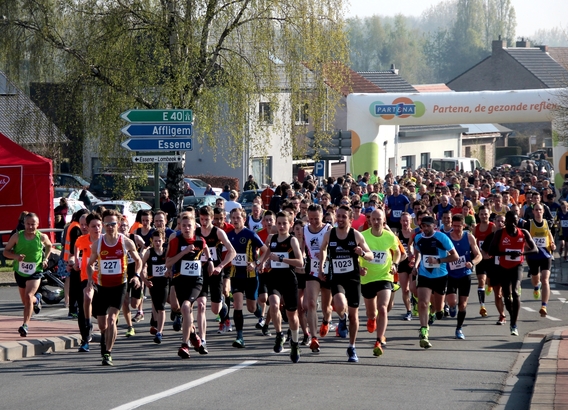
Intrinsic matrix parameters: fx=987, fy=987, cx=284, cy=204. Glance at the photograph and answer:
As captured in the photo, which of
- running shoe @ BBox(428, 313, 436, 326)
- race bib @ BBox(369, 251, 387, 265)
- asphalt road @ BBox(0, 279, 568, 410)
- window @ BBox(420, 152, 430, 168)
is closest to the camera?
asphalt road @ BBox(0, 279, 568, 410)

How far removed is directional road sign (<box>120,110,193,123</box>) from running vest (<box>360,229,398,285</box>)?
6.17 m

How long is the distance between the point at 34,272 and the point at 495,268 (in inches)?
253

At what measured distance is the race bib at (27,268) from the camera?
1291 centimetres

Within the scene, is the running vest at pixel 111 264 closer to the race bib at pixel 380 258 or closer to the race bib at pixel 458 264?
the race bib at pixel 380 258

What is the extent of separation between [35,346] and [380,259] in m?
4.26

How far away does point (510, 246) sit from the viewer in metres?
14.0

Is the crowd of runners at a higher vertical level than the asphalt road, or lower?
higher

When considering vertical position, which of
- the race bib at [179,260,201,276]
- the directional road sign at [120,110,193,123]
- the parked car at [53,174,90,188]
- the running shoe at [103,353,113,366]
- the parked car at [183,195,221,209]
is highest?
the directional road sign at [120,110,193,123]

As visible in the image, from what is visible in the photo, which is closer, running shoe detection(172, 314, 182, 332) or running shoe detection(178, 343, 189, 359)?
running shoe detection(178, 343, 189, 359)

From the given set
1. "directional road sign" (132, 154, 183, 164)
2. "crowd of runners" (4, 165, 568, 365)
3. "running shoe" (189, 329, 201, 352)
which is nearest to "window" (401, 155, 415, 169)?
"directional road sign" (132, 154, 183, 164)

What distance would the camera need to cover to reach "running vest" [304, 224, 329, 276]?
12.1 meters

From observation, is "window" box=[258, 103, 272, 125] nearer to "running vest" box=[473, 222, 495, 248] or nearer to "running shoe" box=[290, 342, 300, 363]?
"running vest" box=[473, 222, 495, 248]

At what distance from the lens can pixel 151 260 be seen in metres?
13.0

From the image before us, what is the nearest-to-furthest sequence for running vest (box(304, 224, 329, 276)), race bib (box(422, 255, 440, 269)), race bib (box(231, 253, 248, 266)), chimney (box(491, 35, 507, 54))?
running vest (box(304, 224, 329, 276)) → race bib (box(422, 255, 440, 269)) → race bib (box(231, 253, 248, 266)) → chimney (box(491, 35, 507, 54))
